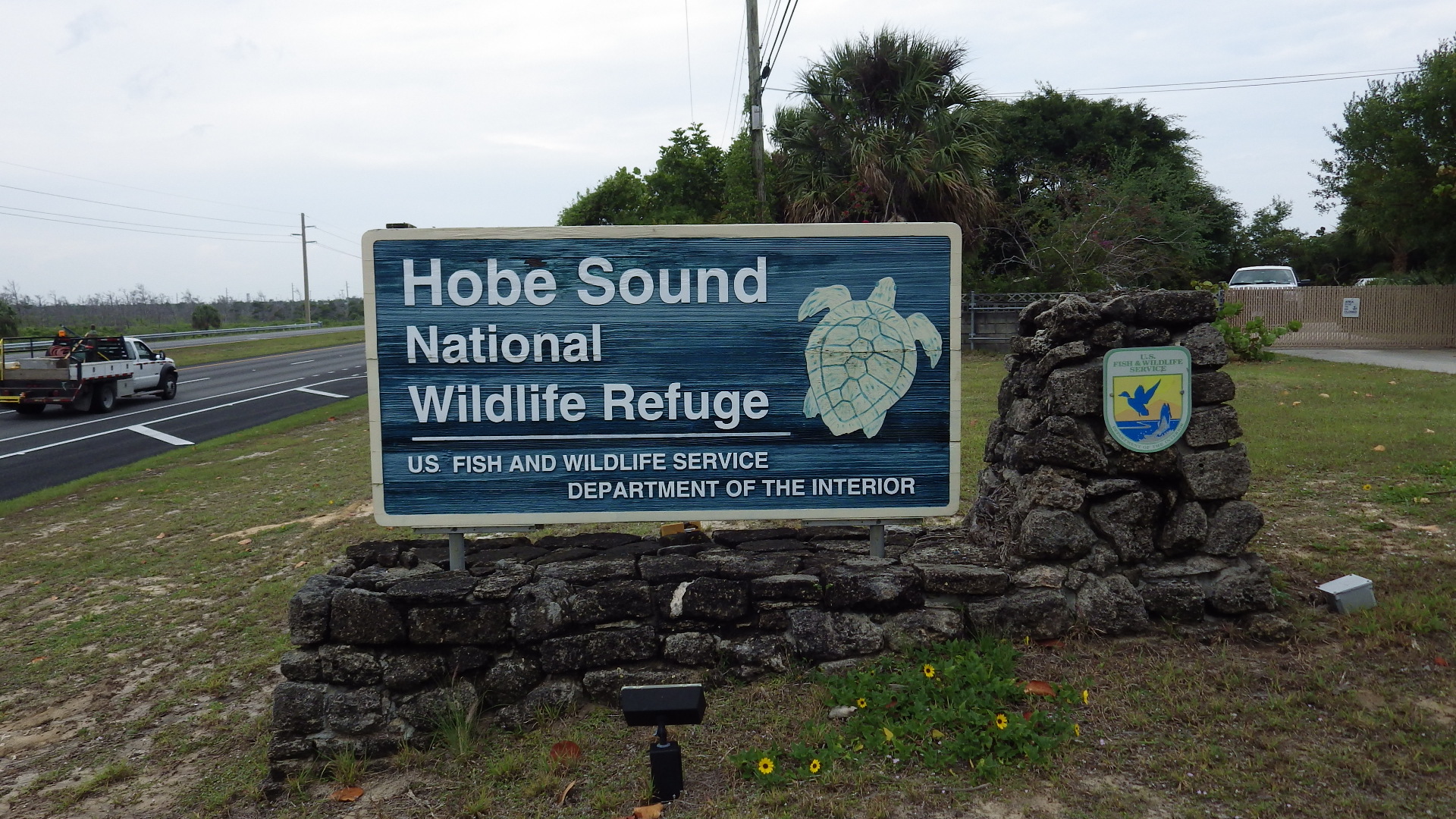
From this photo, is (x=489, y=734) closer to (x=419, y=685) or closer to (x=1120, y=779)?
(x=419, y=685)

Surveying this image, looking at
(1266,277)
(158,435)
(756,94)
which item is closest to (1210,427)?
(756,94)

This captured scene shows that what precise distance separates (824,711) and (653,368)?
1.79 m

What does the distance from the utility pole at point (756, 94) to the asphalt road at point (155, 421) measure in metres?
10.4

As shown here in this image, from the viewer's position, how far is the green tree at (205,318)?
5144 centimetres

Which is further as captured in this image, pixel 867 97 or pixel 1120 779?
pixel 867 97

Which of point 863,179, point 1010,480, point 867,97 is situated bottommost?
point 1010,480

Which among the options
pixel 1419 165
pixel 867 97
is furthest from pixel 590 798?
pixel 1419 165

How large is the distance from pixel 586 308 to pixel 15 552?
682 centimetres

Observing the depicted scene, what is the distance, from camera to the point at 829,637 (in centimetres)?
439

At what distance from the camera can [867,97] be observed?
19.2 metres

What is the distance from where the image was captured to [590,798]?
3.61 m

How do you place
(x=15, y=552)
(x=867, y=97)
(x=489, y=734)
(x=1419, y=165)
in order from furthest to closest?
(x=1419, y=165) → (x=867, y=97) → (x=15, y=552) → (x=489, y=734)

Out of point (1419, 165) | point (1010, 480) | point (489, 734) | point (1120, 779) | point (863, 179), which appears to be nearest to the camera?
point (1120, 779)

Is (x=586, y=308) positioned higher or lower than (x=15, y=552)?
higher
